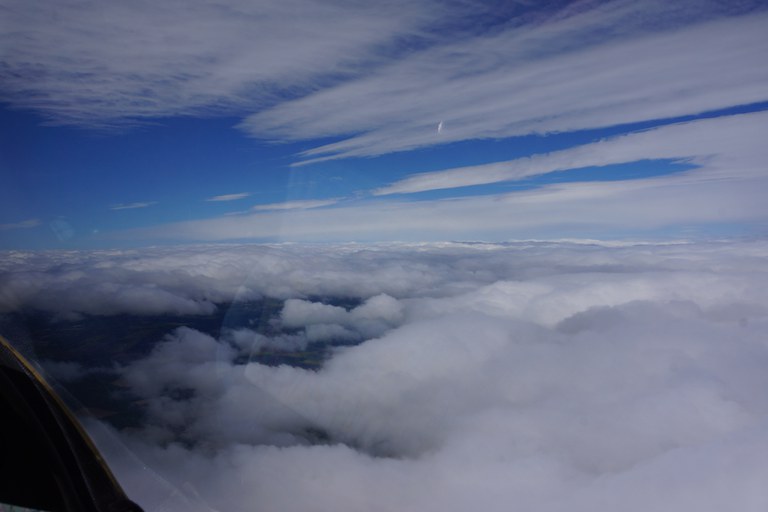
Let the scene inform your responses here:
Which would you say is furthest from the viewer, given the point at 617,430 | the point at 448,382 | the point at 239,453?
the point at 448,382

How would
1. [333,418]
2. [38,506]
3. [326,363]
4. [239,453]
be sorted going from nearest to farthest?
1. [38,506]
2. [239,453]
3. [333,418]
4. [326,363]

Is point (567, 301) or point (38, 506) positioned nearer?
point (38, 506)

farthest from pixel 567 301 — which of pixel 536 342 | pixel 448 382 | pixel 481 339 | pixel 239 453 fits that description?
pixel 239 453

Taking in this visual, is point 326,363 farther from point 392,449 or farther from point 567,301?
point 567,301

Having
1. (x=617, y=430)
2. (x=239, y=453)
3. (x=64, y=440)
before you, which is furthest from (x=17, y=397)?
(x=617, y=430)

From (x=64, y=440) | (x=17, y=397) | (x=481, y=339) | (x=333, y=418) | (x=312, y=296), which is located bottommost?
(x=481, y=339)

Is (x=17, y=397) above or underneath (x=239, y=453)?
above

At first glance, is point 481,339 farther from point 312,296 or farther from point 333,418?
point 333,418
